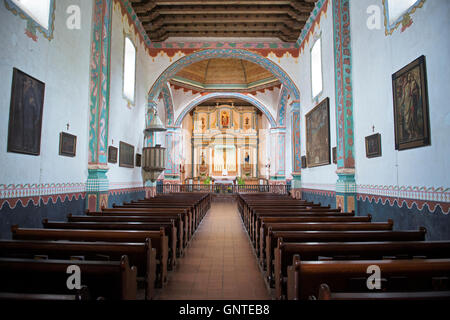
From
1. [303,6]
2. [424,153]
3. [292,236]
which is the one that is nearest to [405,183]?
[424,153]

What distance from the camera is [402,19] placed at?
4.16 metres

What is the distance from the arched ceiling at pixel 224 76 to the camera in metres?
14.3

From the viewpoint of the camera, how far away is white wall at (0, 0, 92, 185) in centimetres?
353

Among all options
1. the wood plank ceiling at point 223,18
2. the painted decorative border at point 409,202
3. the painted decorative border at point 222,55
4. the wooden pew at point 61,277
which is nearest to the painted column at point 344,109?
the painted decorative border at point 409,202

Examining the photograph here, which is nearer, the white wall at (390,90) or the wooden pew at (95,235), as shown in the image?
the wooden pew at (95,235)

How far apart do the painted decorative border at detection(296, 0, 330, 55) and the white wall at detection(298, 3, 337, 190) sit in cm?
15

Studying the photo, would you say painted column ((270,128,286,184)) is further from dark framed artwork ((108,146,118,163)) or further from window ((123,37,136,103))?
dark framed artwork ((108,146,118,163))

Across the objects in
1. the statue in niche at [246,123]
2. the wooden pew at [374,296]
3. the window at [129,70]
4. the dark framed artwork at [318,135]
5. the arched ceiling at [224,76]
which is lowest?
the wooden pew at [374,296]

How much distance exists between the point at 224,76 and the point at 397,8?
11716 mm

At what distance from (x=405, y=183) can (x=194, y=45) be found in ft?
28.0

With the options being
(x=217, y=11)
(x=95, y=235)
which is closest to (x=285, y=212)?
(x=95, y=235)

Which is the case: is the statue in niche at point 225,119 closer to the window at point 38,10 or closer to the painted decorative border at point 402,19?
the painted decorative border at point 402,19

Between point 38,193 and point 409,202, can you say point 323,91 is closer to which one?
point 409,202

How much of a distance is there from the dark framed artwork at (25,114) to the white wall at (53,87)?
8 cm
